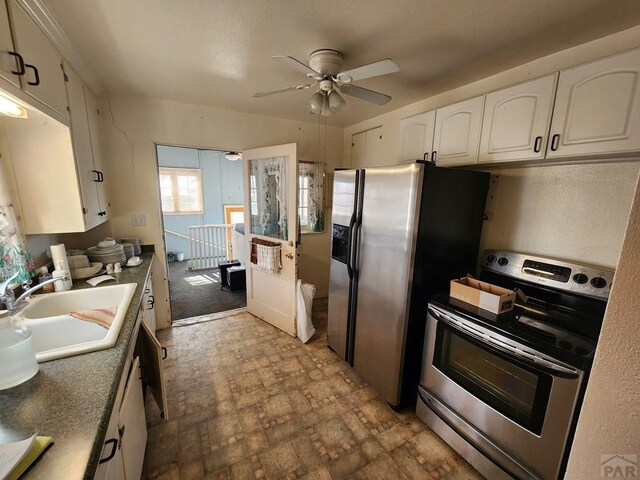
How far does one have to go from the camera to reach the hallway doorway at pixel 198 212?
482 cm

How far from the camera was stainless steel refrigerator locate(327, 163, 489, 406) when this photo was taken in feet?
5.29

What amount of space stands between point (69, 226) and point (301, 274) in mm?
2439

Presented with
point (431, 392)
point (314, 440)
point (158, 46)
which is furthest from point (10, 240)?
point (431, 392)

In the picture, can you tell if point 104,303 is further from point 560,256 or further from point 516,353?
point 560,256

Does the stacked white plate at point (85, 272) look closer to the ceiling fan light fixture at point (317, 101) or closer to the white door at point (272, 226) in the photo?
the white door at point (272, 226)

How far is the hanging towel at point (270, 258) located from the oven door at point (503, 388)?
159 cm

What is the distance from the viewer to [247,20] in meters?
1.37

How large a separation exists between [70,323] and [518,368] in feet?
7.16

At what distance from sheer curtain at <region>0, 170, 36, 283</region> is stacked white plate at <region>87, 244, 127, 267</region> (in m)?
0.54

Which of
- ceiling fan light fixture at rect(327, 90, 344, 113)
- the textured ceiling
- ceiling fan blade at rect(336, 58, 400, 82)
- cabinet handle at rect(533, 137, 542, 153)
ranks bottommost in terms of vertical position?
cabinet handle at rect(533, 137, 542, 153)

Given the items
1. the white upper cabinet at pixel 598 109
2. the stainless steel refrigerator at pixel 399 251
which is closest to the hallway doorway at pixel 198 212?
the stainless steel refrigerator at pixel 399 251

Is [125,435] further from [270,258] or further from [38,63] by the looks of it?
[270,258]

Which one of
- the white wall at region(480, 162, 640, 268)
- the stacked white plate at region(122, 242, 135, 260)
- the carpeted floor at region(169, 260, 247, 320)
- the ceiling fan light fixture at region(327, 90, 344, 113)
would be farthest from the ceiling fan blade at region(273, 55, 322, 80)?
the carpeted floor at region(169, 260, 247, 320)

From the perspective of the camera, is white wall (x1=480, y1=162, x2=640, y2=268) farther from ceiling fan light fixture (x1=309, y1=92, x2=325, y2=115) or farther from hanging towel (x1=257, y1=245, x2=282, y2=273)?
hanging towel (x1=257, y1=245, x2=282, y2=273)
